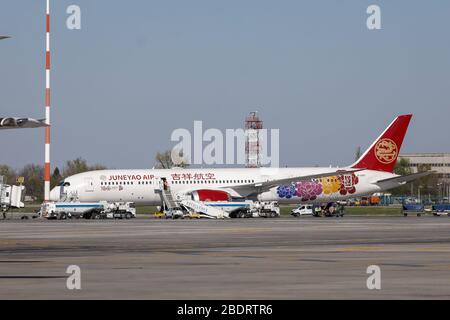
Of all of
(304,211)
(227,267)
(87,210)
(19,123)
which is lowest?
(304,211)

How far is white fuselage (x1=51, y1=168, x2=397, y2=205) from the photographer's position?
114875 millimetres

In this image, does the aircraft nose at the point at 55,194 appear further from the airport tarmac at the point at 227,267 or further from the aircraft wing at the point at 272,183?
the airport tarmac at the point at 227,267

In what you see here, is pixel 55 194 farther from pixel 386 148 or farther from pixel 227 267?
pixel 227 267

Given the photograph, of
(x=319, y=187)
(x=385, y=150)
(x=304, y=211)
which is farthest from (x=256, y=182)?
(x=385, y=150)

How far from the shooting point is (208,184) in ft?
382

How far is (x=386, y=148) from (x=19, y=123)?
9034 centimetres

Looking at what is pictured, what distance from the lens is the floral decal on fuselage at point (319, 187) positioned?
386 ft

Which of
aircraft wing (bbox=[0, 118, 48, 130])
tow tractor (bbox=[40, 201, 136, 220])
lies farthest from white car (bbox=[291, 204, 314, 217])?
aircraft wing (bbox=[0, 118, 48, 130])

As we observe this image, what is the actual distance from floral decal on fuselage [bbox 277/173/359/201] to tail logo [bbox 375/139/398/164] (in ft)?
15.0

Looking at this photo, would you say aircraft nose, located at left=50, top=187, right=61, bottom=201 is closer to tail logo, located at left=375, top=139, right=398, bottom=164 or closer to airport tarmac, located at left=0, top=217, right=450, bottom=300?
tail logo, located at left=375, top=139, right=398, bottom=164

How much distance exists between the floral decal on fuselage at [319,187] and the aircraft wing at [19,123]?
83717 millimetres

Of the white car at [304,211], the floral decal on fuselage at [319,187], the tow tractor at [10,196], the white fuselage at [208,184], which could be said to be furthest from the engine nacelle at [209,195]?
the tow tractor at [10,196]
